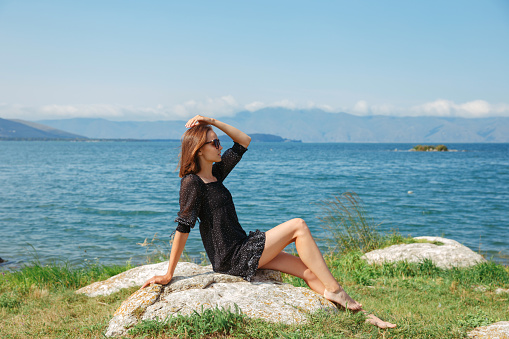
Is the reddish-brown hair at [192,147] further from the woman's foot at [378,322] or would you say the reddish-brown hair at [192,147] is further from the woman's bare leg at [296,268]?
the woman's foot at [378,322]

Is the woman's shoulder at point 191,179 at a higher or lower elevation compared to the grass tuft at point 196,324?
higher

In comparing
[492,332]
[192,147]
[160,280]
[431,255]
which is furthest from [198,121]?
[431,255]

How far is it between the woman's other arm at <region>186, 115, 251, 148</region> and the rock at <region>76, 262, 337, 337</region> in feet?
5.29

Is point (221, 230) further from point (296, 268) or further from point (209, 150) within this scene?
point (296, 268)

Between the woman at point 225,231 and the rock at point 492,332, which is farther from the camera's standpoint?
the woman at point 225,231

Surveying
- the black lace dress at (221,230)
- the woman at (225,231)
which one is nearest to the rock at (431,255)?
the woman at (225,231)

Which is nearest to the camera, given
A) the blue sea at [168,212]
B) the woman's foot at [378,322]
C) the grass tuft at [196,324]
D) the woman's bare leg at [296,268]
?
the grass tuft at [196,324]

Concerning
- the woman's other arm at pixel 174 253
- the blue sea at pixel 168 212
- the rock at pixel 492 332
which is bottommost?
the blue sea at pixel 168 212

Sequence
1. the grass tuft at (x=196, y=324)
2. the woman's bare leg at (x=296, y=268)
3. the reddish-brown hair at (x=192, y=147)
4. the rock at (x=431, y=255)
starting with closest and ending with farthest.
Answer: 1. the grass tuft at (x=196, y=324)
2. the reddish-brown hair at (x=192, y=147)
3. the woman's bare leg at (x=296, y=268)
4. the rock at (x=431, y=255)

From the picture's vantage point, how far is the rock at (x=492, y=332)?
4.34 meters

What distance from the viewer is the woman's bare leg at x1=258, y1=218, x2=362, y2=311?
459cm

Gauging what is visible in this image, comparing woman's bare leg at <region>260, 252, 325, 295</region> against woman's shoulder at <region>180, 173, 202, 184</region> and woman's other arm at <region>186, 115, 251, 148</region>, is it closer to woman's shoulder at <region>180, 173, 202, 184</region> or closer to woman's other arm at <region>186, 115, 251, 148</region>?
woman's shoulder at <region>180, 173, 202, 184</region>

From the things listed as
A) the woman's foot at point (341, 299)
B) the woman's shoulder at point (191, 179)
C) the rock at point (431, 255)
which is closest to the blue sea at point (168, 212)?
the rock at point (431, 255)

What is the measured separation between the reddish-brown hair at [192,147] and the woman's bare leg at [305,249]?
1129 millimetres
